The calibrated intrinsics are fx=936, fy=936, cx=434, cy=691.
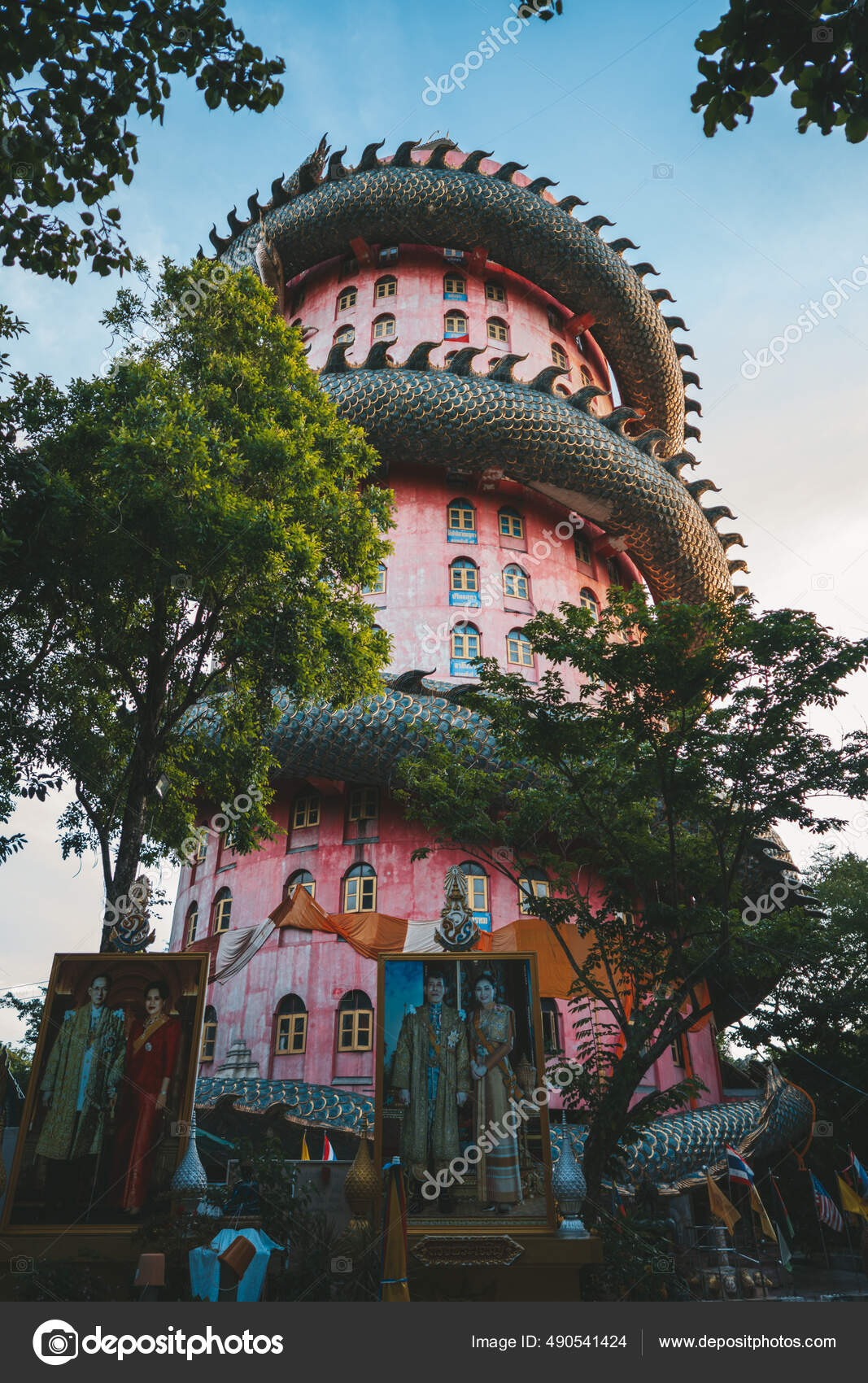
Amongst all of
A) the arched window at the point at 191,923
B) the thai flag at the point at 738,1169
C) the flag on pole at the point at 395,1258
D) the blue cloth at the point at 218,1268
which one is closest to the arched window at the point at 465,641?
the arched window at the point at 191,923

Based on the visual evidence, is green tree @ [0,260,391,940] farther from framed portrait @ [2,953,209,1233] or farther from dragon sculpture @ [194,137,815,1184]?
dragon sculpture @ [194,137,815,1184]

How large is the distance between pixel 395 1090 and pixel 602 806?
5.50m

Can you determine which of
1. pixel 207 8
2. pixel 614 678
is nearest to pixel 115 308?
pixel 207 8

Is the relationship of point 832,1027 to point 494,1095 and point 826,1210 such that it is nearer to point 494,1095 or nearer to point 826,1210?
point 826,1210

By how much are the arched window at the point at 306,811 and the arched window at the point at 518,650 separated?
5741 millimetres

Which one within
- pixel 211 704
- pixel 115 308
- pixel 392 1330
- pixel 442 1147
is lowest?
pixel 392 1330

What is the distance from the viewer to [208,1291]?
24.6 feet

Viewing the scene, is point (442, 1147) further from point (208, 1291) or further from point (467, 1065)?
point (208, 1291)

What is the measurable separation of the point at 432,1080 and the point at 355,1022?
10377mm

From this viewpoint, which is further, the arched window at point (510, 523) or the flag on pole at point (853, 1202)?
the arched window at point (510, 523)

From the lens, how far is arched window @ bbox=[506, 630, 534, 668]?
22750mm

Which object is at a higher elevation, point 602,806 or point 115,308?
point 115,308

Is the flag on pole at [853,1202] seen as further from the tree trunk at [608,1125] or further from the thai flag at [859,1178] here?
the tree trunk at [608,1125]

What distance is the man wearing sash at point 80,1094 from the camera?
351 inches
